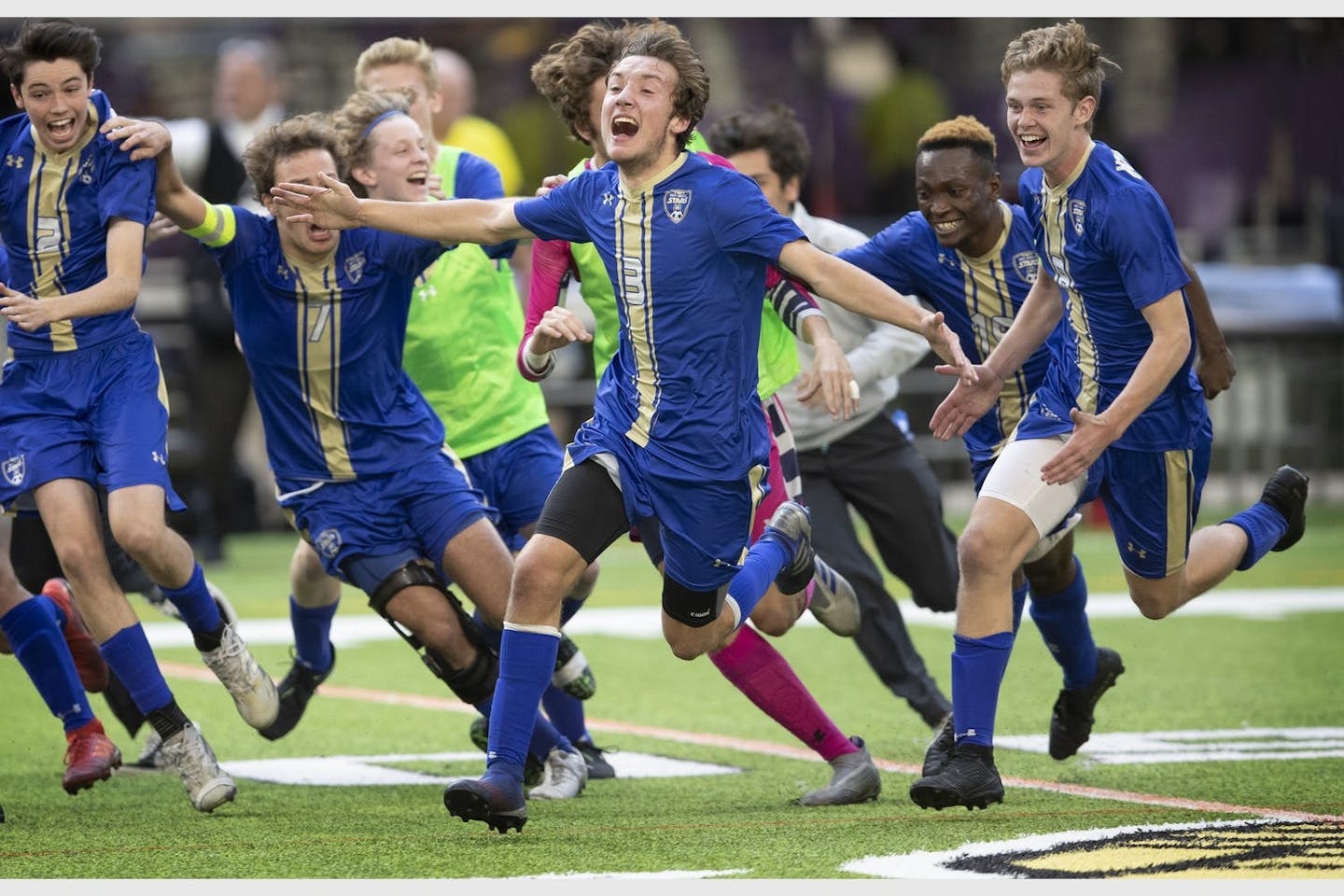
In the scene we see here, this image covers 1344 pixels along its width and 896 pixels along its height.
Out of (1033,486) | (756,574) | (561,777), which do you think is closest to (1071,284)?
(1033,486)

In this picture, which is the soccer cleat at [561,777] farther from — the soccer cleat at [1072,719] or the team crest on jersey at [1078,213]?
the team crest on jersey at [1078,213]

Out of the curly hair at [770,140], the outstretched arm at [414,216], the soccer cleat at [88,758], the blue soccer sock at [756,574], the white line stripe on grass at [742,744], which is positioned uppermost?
the curly hair at [770,140]

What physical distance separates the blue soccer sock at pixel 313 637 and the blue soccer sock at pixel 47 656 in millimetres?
825

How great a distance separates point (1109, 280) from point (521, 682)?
6.45 ft

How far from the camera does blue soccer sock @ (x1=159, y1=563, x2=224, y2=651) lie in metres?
6.10

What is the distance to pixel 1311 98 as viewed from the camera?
18.2 m

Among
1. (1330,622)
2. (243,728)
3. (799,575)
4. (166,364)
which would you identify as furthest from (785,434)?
(166,364)

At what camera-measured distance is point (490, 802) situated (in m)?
5.15

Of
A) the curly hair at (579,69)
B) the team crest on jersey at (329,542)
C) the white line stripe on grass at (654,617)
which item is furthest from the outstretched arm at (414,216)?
the white line stripe on grass at (654,617)

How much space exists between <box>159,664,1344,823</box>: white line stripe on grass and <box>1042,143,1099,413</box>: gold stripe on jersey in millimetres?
1121

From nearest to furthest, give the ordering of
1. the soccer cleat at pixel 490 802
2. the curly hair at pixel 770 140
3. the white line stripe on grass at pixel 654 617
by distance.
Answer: the soccer cleat at pixel 490 802, the curly hair at pixel 770 140, the white line stripe on grass at pixel 654 617

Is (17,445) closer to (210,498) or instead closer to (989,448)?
(989,448)

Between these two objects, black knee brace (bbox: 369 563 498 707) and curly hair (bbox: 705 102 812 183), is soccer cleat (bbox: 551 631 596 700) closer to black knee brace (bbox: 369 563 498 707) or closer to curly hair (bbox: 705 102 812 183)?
black knee brace (bbox: 369 563 498 707)

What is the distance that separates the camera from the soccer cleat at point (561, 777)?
6.22m
